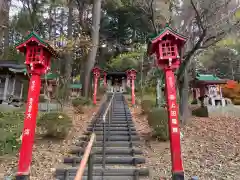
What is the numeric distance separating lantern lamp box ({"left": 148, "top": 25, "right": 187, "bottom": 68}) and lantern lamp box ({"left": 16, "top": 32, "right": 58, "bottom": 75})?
3165 mm

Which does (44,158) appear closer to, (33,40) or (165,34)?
(33,40)

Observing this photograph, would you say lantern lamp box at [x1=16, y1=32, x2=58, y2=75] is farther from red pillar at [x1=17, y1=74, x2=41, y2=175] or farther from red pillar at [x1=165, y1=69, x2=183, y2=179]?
red pillar at [x1=165, y1=69, x2=183, y2=179]

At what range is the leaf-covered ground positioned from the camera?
572 centimetres

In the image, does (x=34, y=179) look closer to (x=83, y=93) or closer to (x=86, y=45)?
(x=86, y=45)

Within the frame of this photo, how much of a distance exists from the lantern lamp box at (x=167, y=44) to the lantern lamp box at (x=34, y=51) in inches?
125

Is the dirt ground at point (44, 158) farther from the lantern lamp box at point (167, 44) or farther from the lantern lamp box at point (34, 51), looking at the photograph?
the lantern lamp box at point (167, 44)

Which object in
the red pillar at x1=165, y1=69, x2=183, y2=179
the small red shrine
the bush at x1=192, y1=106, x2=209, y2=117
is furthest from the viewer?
the small red shrine

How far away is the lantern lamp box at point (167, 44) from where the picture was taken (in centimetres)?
593

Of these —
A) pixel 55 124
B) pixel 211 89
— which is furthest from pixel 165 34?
pixel 211 89

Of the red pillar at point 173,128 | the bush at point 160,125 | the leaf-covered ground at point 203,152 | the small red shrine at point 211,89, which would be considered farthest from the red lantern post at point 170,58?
the small red shrine at point 211,89

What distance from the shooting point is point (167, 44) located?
6.07 metres

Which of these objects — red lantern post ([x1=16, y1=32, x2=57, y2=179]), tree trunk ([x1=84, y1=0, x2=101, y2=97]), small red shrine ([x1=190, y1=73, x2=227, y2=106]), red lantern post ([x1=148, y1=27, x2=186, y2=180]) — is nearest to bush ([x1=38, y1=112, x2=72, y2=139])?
red lantern post ([x1=16, y1=32, x2=57, y2=179])

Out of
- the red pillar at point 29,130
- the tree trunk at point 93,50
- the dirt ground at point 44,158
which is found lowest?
the dirt ground at point 44,158

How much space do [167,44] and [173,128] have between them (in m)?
2.39
